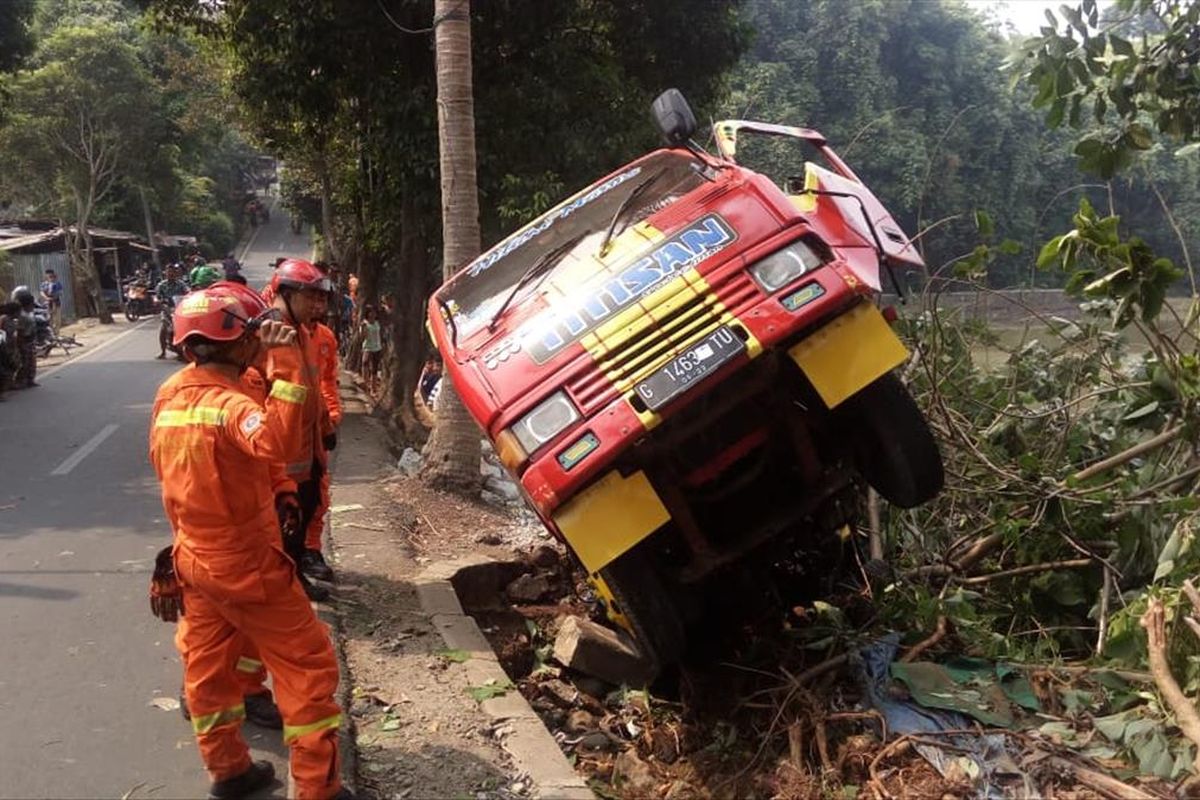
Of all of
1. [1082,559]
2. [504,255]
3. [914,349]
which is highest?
[504,255]

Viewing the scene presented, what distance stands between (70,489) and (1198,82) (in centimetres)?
795

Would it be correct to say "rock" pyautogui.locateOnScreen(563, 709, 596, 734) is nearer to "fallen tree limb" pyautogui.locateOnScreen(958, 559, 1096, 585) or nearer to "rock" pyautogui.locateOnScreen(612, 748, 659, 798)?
"rock" pyautogui.locateOnScreen(612, 748, 659, 798)

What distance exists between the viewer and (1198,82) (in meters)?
5.59

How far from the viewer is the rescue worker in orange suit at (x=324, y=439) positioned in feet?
17.1

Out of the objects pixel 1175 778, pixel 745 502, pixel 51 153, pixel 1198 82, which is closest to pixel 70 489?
pixel 745 502

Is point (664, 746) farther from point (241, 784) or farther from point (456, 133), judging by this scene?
point (456, 133)

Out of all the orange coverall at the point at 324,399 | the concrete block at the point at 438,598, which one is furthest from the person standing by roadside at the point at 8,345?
the concrete block at the point at 438,598

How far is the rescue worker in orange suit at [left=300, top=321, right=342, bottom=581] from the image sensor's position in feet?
17.1

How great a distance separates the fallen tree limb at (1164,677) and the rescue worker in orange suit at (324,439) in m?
3.66

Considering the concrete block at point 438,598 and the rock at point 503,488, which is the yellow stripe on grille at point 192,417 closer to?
the concrete block at point 438,598

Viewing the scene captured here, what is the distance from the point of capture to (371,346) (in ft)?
51.4

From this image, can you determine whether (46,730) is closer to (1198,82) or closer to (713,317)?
(713,317)

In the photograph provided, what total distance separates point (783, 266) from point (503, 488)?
4452 mm

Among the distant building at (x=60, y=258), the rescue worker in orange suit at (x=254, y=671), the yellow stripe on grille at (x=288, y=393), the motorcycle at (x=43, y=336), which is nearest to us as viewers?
the yellow stripe on grille at (x=288, y=393)
